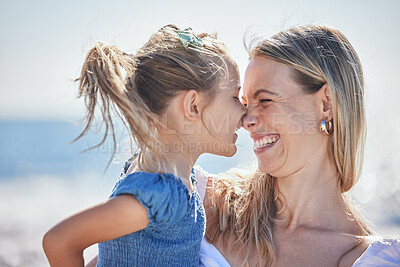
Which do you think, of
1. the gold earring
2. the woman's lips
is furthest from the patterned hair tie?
the gold earring

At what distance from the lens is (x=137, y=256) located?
1.97 m

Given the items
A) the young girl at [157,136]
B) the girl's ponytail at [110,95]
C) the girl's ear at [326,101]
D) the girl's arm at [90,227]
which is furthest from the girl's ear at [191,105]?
the girl's ear at [326,101]

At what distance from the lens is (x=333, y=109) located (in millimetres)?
2395

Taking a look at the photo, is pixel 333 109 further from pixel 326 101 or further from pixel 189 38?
pixel 189 38

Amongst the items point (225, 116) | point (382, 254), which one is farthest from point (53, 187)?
point (382, 254)

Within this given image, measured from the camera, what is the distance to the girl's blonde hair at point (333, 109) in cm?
239

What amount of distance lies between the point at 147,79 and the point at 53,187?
324 inches

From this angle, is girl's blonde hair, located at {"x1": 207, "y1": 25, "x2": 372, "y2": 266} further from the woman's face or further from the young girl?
the young girl

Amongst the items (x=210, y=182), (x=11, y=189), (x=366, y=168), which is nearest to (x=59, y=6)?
(x=11, y=189)

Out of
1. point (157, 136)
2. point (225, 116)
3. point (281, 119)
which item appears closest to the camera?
point (157, 136)

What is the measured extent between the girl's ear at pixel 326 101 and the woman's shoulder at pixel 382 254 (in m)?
0.74

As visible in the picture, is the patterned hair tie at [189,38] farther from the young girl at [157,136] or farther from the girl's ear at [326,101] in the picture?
the girl's ear at [326,101]

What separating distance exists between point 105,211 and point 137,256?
38 cm

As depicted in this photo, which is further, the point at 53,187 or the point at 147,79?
the point at 53,187
